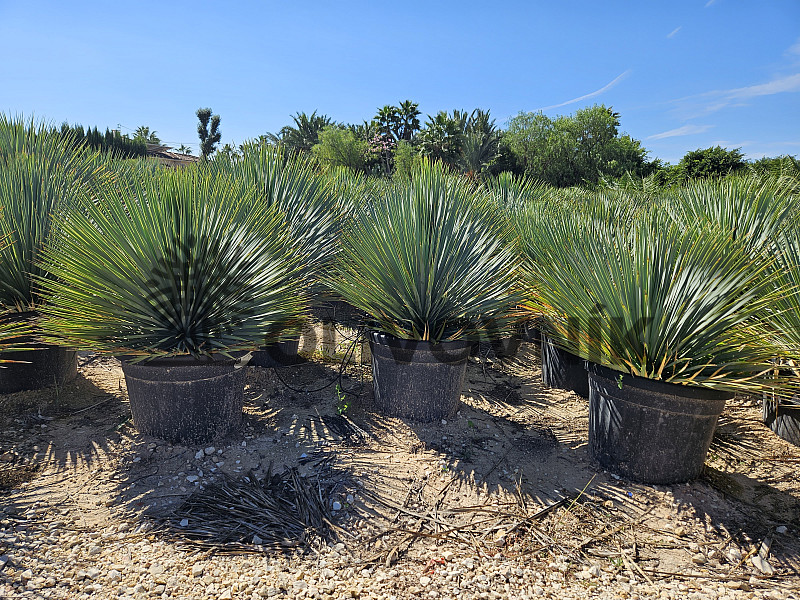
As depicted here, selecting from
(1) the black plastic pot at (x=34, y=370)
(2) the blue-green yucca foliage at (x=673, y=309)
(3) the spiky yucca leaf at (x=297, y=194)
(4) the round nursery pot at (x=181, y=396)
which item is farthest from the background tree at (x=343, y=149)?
(2) the blue-green yucca foliage at (x=673, y=309)

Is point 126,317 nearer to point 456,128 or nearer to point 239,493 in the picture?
point 239,493

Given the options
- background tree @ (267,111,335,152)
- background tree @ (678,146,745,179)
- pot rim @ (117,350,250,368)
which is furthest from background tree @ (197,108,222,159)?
pot rim @ (117,350,250,368)

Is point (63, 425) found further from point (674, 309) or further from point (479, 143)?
point (479, 143)

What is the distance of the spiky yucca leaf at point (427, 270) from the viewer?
10.7ft

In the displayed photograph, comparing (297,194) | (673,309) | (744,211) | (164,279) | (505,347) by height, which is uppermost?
(744,211)

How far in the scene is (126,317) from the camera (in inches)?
109

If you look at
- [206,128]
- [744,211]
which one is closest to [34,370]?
[744,211]

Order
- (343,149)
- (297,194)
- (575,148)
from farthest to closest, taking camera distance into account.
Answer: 1. (575,148)
2. (343,149)
3. (297,194)

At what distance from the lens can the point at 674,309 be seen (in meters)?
2.62

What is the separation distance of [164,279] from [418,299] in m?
1.49

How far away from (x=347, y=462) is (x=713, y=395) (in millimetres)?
1959

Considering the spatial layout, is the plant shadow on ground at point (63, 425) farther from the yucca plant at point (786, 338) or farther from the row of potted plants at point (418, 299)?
the yucca plant at point (786, 338)

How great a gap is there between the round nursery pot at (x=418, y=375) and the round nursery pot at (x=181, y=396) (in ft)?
3.19

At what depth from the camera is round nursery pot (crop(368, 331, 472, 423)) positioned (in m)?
3.29
